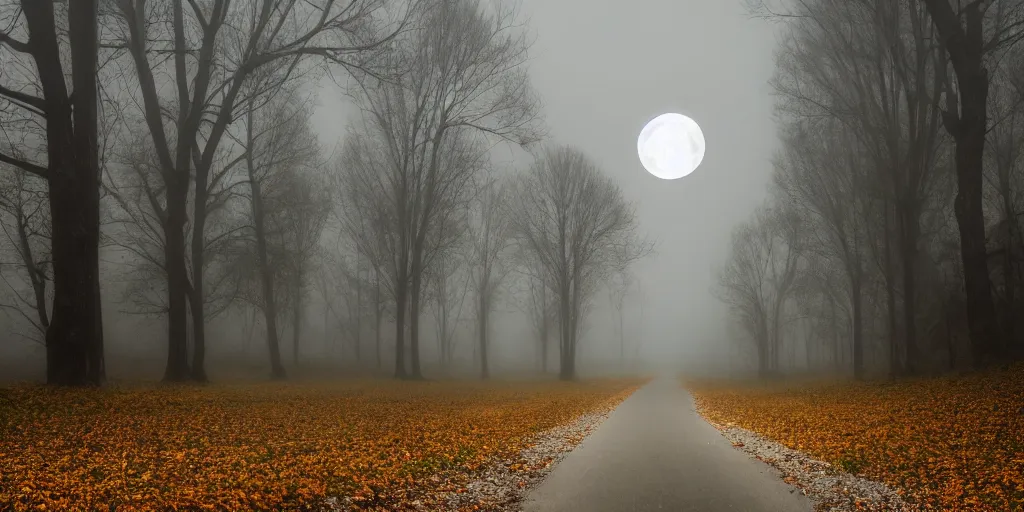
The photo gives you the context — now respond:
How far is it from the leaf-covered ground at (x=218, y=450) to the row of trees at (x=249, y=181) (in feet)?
9.30

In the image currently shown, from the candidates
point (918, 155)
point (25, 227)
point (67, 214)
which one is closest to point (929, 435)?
point (918, 155)

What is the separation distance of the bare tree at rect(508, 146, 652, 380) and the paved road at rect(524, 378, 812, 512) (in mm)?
22933

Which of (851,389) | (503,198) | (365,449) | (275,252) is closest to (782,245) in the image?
(503,198)

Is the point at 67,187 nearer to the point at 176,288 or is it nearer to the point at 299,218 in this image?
the point at 176,288

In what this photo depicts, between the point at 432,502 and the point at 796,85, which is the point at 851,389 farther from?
the point at 432,502

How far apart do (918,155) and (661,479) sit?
55.4 ft

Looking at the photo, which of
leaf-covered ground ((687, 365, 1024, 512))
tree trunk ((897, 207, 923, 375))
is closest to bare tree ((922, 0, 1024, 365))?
leaf-covered ground ((687, 365, 1024, 512))

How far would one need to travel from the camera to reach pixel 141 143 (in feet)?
73.2

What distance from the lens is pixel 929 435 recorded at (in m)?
8.25

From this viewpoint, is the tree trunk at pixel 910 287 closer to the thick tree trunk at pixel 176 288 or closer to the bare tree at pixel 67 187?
the bare tree at pixel 67 187

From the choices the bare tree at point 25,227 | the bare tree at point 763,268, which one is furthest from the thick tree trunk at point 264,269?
the bare tree at point 763,268

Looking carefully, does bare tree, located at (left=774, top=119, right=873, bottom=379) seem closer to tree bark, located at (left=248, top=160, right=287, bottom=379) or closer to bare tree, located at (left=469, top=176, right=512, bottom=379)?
bare tree, located at (left=469, top=176, right=512, bottom=379)

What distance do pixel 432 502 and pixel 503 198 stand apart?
31.4 meters

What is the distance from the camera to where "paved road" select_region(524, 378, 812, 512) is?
19.0ft
